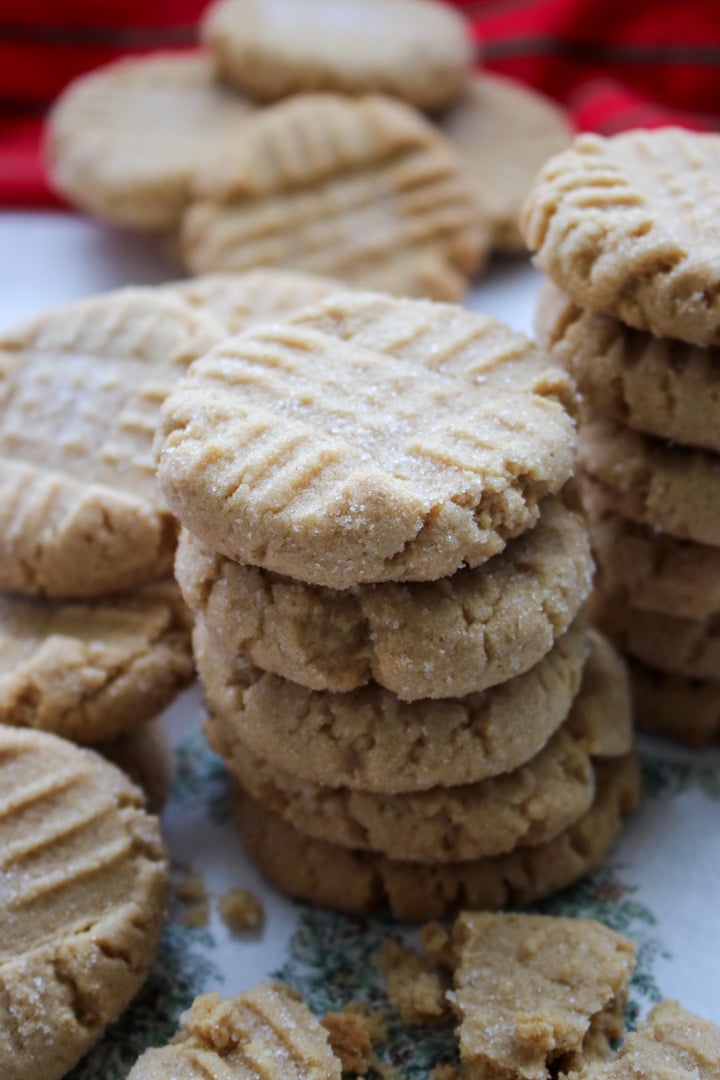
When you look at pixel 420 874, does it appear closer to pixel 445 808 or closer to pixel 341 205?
pixel 445 808

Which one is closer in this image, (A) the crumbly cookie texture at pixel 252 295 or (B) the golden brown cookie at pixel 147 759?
(B) the golden brown cookie at pixel 147 759

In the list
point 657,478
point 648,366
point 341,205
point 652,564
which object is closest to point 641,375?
point 648,366

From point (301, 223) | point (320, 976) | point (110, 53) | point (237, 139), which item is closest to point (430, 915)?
point (320, 976)

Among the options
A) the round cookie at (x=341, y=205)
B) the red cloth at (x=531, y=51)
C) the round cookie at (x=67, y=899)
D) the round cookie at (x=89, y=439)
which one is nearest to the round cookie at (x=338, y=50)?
the round cookie at (x=341, y=205)

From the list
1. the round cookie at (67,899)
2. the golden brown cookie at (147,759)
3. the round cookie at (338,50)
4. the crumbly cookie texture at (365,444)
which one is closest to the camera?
the crumbly cookie texture at (365,444)

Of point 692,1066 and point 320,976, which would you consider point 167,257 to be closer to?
point 320,976

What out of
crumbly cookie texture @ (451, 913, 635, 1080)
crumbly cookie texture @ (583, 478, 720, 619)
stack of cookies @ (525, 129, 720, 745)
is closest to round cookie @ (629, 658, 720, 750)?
stack of cookies @ (525, 129, 720, 745)

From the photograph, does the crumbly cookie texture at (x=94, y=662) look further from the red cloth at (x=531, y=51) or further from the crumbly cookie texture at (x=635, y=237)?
the red cloth at (x=531, y=51)
